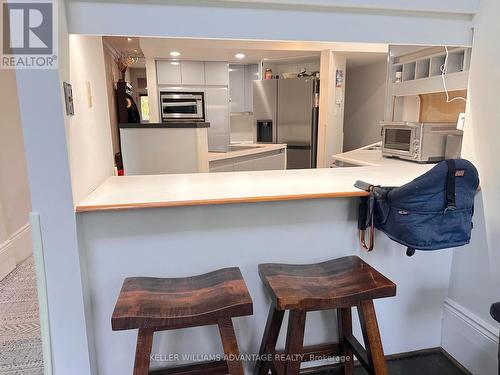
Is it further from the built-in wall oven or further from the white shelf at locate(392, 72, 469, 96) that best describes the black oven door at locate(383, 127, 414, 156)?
the built-in wall oven

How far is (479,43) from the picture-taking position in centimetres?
160

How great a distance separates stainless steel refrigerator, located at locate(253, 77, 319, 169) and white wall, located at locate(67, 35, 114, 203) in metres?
3.42

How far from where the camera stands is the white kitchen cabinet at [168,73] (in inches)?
209

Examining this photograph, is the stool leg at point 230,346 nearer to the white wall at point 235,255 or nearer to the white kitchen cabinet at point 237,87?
the white wall at point 235,255

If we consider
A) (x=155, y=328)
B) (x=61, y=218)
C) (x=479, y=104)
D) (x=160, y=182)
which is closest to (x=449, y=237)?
(x=479, y=104)

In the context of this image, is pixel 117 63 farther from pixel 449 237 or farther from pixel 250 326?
pixel 449 237

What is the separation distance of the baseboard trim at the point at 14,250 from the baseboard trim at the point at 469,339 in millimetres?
3028

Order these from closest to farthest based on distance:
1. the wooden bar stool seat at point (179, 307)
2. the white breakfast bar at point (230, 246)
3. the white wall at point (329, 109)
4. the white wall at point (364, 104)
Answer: the wooden bar stool seat at point (179, 307), the white breakfast bar at point (230, 246), the white wall at point (329, 109), the white wall at point (364, 104)

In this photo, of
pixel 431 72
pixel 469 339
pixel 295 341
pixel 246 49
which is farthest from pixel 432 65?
pixel 246 49

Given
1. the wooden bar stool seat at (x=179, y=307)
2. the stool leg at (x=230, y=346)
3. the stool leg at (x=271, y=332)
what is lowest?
the stool leg at (x=271, y=332)

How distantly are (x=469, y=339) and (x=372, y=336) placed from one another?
0.77 metres

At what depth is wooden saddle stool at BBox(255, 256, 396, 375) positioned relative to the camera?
4.00ft

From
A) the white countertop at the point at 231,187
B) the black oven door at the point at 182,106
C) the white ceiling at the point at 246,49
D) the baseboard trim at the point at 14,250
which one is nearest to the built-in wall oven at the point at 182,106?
the black oven door at the point at 182,106

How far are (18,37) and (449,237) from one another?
1685 mm
